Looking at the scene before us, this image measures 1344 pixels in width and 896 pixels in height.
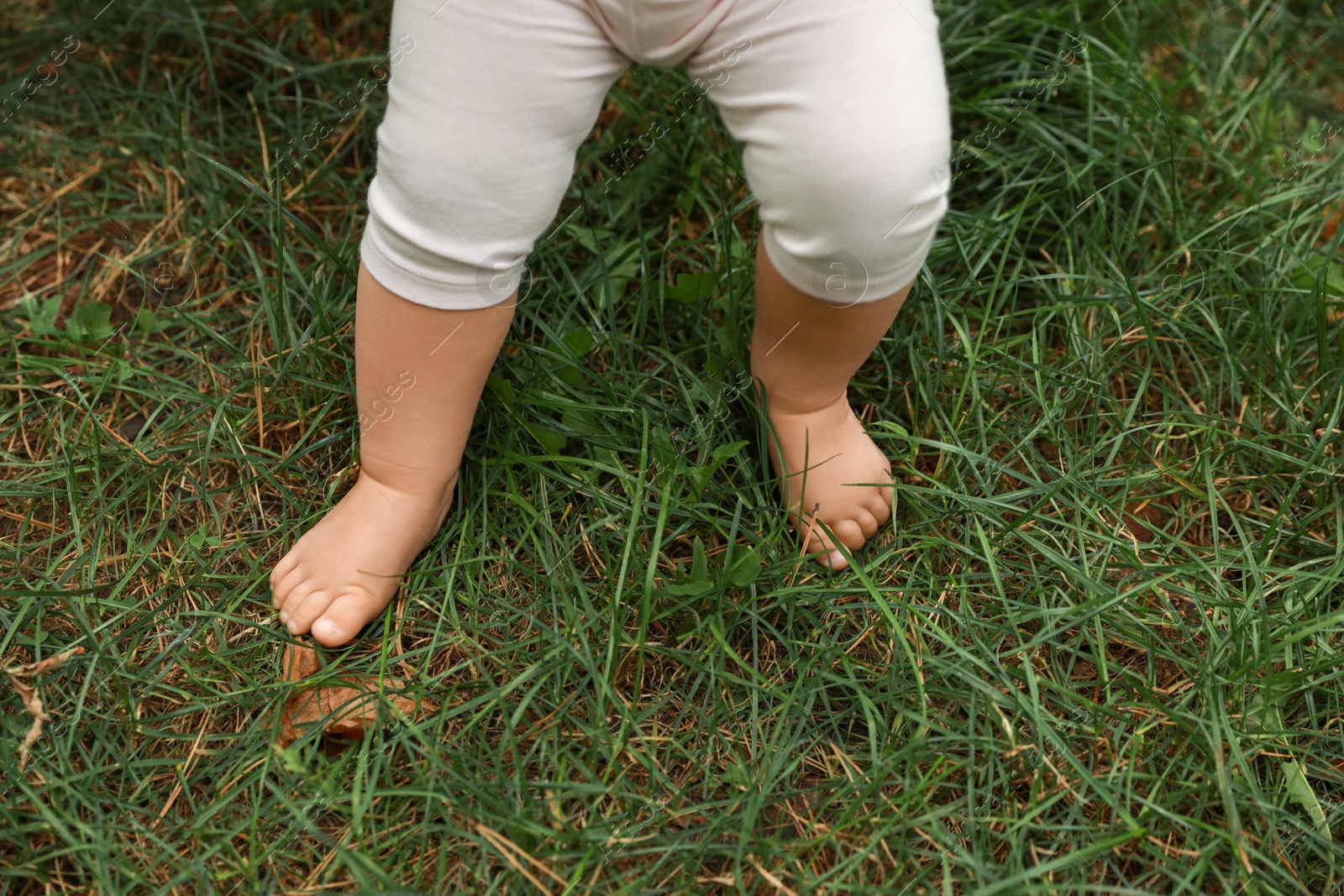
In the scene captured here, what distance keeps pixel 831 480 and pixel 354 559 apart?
21.7 inches

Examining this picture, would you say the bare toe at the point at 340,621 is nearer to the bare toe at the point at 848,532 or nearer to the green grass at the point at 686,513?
the green grass at the point at 686,513

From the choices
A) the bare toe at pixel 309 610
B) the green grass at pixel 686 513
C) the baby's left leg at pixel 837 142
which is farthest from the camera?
the bare toe at pixel 309 610

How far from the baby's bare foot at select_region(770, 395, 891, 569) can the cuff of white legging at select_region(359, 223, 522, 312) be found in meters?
0.36

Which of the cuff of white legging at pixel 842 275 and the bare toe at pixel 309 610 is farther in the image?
the bare toe at pixel 309 610

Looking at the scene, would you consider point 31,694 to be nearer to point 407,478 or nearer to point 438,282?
point 407,478

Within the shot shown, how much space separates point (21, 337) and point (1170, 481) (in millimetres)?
1487

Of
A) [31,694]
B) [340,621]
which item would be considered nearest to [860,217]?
[340,621]

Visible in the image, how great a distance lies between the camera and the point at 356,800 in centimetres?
96

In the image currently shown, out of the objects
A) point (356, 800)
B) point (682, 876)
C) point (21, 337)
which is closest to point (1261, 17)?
point (682, 876)

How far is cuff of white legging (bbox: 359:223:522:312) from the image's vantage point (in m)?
0.99

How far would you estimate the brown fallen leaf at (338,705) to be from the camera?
3.37ft

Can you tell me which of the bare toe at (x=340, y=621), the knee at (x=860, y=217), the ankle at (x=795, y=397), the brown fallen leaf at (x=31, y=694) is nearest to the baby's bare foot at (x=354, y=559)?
the bare toe at (x=340, y=621)

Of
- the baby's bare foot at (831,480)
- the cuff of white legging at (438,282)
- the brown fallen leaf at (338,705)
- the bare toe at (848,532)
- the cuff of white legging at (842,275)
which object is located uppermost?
the cuff of white legging at (842,275)

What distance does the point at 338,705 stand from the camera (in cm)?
105
